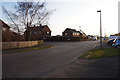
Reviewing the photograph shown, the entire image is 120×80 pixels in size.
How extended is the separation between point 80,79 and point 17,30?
20.7 metres

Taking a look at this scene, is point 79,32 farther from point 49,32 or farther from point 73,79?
point 73,79

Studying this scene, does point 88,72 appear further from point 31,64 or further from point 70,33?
point 70,33

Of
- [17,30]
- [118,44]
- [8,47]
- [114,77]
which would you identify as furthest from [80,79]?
[17,30]

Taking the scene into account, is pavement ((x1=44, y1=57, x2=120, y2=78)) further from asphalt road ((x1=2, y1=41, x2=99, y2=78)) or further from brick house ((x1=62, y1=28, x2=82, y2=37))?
brick house ((x1=62, y1=28, x2=82, y2=37))

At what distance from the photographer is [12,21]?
2148 cm

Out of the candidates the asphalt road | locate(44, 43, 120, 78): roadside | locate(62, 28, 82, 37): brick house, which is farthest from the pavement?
locate(62, 28, 82, 37): brick house

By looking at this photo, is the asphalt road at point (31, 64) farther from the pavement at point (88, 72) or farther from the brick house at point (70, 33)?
the brick house at point (70, 33)

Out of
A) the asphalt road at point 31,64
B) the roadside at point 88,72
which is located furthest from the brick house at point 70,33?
the roadside at point 88,72

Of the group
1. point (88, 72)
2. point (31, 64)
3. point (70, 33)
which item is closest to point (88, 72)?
point (88, 72)

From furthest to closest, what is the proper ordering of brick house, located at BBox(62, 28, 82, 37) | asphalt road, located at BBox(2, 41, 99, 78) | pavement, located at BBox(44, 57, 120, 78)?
brick house, located at BBox(62, 28, 82, 37) < asphalt road, located at BBox(2, 41, 99, 78) < pavement, located at BBox(44, 57, 120, 78)

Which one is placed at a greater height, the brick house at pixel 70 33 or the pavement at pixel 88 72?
the brick house at pixel 70 33

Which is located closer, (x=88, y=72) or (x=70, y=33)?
(x=88, y=72)

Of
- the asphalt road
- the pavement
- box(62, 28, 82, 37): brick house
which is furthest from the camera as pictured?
box(62, 28, 82, 37): brick house

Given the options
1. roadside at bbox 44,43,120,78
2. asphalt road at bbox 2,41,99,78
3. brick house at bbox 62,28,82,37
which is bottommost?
asphalt road at bbox 2,41,99,78
